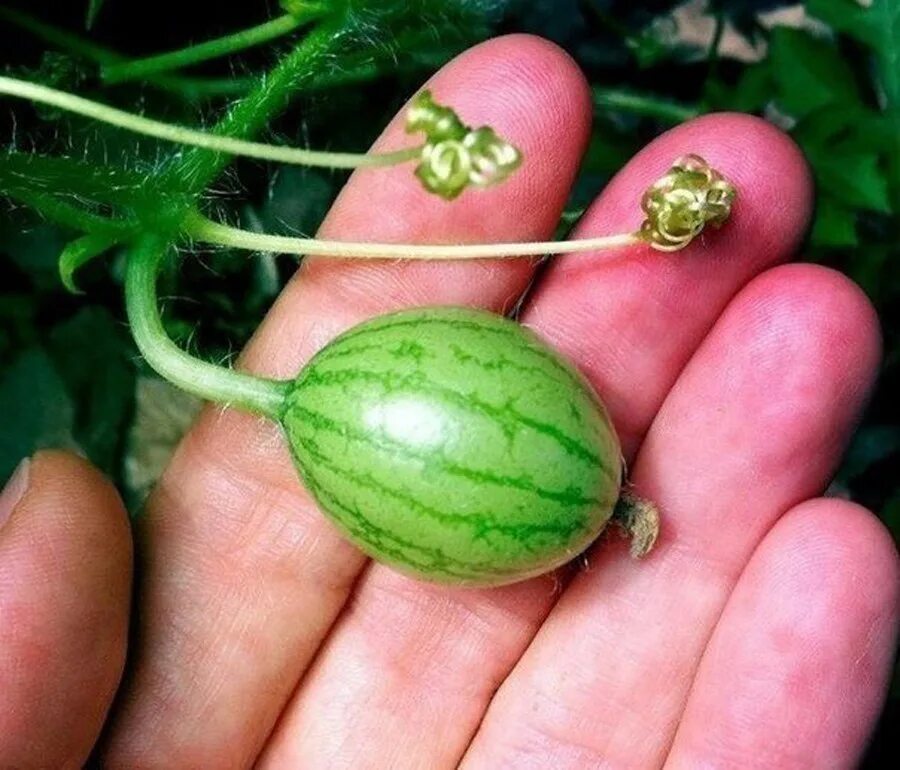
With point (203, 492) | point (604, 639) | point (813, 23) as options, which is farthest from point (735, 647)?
point (813, 23)

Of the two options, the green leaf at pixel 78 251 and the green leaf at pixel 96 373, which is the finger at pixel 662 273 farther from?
the green leaf at pixel 96 373

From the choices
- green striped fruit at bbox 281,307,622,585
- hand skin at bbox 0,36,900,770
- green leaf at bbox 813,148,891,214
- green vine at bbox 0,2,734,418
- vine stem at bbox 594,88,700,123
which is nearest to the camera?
green striped fruit at bbox 281,307,622,585

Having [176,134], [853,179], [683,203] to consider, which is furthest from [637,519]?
[176,134]

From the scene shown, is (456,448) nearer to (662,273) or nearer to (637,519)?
(637,519)

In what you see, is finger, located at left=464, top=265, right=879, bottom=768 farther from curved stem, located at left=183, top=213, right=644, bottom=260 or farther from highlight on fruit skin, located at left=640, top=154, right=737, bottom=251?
curved stem, located at left=183, top=213, right=644, bottom=260

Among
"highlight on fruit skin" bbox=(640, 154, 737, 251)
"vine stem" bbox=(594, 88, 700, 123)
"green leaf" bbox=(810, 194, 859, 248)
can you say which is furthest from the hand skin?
"vine stem" bbox=(594, 88, 700, 123)

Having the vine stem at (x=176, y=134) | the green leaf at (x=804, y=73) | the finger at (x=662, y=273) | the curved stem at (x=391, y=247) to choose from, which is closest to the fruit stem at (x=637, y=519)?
the finger at (x=662, y=273)

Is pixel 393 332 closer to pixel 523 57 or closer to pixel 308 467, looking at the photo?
pixel 308 467
